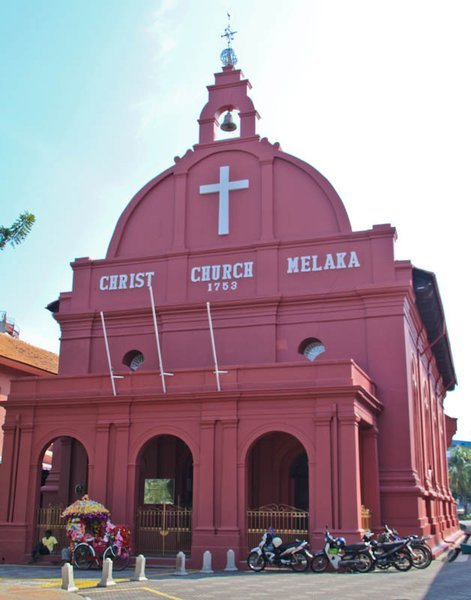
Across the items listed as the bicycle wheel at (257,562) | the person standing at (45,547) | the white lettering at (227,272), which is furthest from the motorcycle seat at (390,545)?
the white lettering at (227,272)

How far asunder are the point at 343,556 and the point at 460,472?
75390 mm

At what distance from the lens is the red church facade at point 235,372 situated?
20.7 meters

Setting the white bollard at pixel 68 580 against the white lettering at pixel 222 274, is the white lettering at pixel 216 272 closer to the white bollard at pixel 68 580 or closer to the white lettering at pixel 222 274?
the white lettering at pixel 222 274

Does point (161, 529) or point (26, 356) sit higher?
point (26, 356)

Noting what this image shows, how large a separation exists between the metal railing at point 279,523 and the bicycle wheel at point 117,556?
3.32 metres

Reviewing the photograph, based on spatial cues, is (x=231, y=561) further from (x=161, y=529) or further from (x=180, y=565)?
(x=161, y=529)

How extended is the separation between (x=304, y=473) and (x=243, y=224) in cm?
908

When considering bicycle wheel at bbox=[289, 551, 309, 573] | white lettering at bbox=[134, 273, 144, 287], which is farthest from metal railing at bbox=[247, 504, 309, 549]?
white lettering at bbox=[134, 273, 144, 287]

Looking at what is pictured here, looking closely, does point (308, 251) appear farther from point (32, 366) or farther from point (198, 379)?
point (32, 366)

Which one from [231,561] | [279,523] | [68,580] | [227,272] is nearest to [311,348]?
[227,272]

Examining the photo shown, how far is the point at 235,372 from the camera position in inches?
855

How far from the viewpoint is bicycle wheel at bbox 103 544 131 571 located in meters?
19.7

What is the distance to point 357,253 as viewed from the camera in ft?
83.2

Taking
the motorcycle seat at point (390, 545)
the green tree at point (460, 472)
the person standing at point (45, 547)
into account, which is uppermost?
the green tree at point (460, 472)
